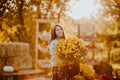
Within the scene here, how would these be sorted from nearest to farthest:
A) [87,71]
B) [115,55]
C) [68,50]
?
[68,50]
[87,71]
[115,55]

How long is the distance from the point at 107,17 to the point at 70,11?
340 millimetres

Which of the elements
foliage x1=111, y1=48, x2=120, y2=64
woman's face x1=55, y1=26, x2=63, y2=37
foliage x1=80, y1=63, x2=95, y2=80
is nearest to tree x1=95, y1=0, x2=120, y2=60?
foliage x1=111, y1=48, x2=120, y2=64

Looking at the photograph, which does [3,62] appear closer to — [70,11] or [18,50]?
[18,50]

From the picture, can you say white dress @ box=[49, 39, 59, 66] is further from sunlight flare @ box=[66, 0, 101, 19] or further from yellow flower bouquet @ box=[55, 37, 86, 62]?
sunlight flare @ box=[66, 0, 101, 19]

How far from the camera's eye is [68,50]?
3.35 metres

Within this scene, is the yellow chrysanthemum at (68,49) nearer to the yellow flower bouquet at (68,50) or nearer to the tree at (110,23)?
the yellow flower bouquet at (68,50)

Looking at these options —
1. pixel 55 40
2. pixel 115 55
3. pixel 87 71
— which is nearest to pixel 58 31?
pixel 55 40

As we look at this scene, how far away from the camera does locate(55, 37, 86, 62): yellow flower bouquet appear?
3354mm

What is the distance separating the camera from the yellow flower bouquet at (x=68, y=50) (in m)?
3.35

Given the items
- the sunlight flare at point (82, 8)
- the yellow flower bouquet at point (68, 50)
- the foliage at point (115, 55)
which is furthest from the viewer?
the foliage at point (115, 55)

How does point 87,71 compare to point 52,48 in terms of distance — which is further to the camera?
point 87,71

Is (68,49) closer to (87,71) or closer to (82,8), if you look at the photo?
(87,71)

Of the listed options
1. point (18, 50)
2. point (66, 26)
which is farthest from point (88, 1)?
point (18, 50)

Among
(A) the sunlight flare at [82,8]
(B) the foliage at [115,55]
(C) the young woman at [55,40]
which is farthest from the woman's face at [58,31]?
(B) the foliage at [115,55]
